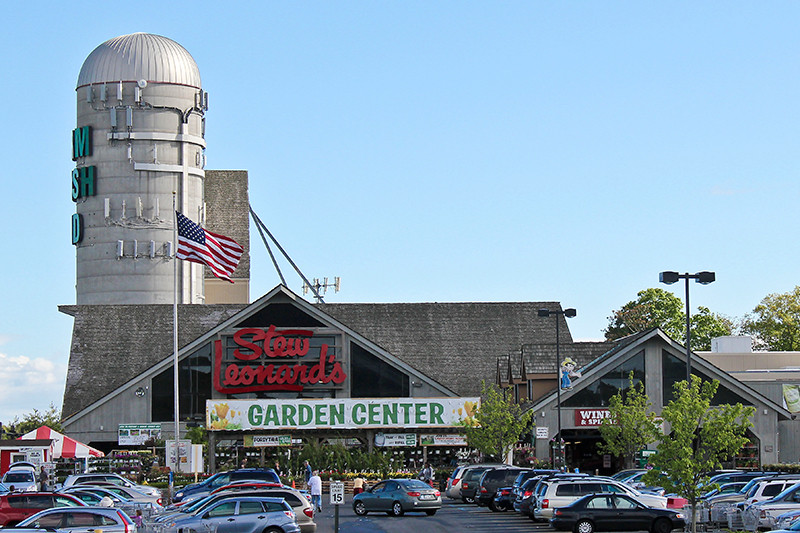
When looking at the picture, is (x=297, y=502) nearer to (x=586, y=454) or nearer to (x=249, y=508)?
(x=249, y=508)

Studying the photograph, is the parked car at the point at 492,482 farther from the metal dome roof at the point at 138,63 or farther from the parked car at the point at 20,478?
the metal dome roof at the point at 138,63

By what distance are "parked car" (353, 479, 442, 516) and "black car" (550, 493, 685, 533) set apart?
9.09 meters

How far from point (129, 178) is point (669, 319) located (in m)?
51.0

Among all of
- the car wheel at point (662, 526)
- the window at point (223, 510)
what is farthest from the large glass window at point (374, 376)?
the window at point (223, 510)

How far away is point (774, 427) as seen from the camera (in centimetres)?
6241

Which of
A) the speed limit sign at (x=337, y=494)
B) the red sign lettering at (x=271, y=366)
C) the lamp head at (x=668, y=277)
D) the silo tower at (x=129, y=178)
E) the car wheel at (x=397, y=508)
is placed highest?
the silo tower at (x=129, y=178)

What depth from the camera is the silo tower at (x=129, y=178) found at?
316 ft

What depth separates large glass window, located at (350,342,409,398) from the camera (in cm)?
6744

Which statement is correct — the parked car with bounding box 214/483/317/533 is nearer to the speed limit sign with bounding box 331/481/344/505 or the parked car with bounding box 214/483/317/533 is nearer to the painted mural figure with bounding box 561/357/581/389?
the speed limit sign with bounding box 331/481/344/505

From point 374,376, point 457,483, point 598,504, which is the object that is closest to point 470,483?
point 457,483

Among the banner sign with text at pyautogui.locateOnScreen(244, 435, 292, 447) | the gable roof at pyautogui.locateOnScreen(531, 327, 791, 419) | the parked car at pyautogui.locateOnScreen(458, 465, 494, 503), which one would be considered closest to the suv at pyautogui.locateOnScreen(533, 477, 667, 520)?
the parked car at pyautogui.locateOnScreen(458, 465, 494, 503)

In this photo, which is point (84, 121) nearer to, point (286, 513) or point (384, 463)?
point (384, 463)

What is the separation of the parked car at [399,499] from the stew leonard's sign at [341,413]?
1672 cm

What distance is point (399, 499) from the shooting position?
1794 inches
